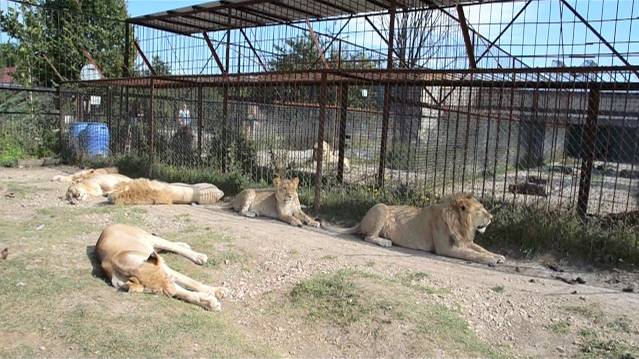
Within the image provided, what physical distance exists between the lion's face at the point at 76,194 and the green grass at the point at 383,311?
5.82 m

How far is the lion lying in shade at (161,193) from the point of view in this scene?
9.70m

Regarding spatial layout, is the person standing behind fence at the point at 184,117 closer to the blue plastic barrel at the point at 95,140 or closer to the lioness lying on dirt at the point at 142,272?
the blue plastic barrel at the point at 95,140

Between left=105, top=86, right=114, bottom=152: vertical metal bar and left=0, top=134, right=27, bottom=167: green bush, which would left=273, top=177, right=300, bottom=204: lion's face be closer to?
left=105, top=86, right=114, bottom=152: vertical metal bar

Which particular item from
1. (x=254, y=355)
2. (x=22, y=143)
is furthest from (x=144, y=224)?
(x=22, y=143)

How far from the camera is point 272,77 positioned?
10.9 metres

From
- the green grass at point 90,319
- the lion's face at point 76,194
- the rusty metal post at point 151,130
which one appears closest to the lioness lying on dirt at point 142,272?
the green grass at point 90,319

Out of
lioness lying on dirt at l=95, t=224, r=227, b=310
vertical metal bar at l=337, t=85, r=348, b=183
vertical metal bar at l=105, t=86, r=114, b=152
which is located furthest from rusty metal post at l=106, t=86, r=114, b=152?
lioness lying on dirt at l=95, t=224, r=227, b=310

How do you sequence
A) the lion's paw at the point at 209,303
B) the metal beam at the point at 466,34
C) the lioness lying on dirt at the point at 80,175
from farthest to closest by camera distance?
the lioness lying on dirt at the point at 80,175 < the metal beam at the point at 466,34 < the lion's paw at the point at 209,303

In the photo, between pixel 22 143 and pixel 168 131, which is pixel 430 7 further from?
pixel 22 143

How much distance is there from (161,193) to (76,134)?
6.38m

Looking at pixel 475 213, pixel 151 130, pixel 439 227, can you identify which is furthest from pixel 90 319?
pixel 151 130

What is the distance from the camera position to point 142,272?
5176mm

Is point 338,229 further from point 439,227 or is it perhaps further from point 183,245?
point 183,245

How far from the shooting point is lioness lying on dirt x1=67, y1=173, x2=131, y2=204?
9.99 meters
